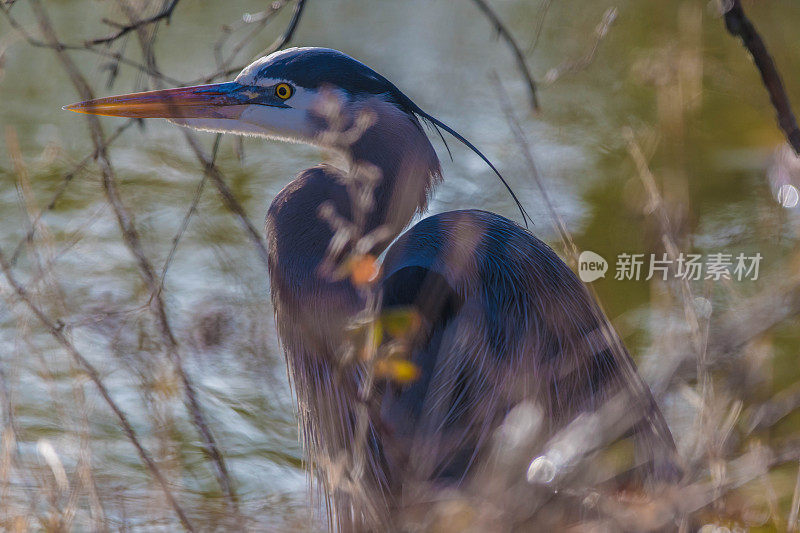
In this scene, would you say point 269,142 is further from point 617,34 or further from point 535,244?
point 535,244

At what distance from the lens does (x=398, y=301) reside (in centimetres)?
213

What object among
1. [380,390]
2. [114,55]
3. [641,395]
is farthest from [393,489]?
[114,55]

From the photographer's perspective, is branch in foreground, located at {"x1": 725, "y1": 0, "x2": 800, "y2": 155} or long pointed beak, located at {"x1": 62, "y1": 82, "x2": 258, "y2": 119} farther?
long pointed beak, located at {"x1": 62, "y1": 82, "x2": 258, "y2": 119}

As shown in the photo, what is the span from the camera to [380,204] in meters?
2.26

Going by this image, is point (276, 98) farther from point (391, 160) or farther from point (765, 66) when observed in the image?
point (765, 66)

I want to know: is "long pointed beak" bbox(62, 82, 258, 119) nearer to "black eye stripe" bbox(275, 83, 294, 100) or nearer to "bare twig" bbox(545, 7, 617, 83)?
"black eye stripe" bbox(275, 83, 294, 100)

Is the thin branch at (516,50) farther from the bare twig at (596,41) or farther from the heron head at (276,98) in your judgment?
the heron head at (276,98)

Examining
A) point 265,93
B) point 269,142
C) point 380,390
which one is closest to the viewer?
point 380,390

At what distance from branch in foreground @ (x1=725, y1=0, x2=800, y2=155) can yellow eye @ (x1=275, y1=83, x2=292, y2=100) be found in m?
1.01

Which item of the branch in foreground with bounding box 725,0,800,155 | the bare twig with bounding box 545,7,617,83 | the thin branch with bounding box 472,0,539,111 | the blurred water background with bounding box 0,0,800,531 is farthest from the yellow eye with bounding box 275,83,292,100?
the branch in foreground with bounding box 725,0,800,155

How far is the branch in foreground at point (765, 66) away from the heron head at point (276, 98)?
829mm

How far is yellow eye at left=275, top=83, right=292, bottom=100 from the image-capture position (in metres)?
2.35

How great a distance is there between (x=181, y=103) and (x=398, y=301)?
2.28 feet

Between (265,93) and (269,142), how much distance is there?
8.53 ft
